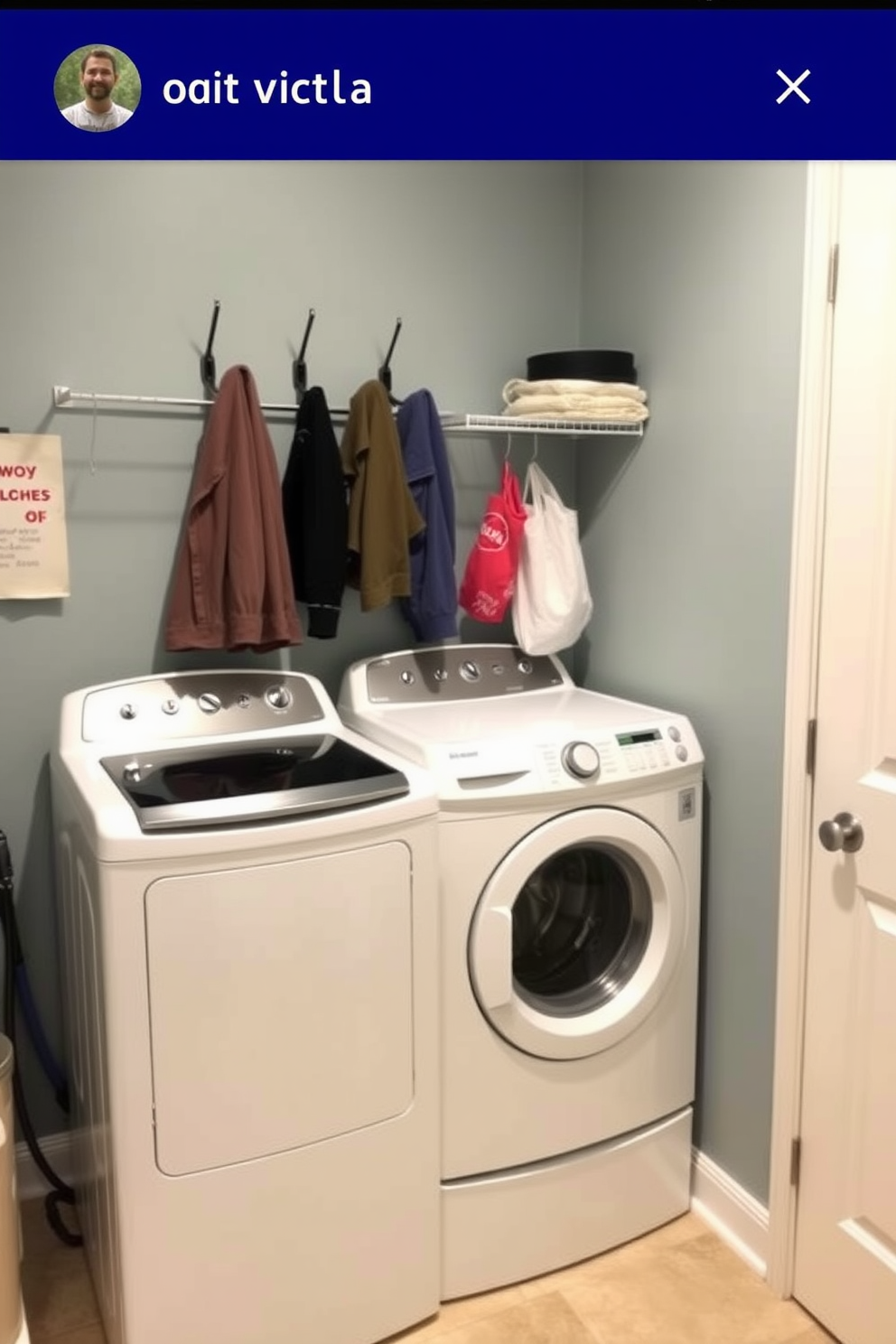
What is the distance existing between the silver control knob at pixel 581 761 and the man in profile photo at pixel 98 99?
4.11 feet

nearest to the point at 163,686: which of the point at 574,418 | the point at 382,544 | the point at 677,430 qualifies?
the point at 382,544

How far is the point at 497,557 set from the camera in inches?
93.8

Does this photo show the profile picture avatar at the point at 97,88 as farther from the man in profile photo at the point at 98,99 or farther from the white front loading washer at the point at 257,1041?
the white front loading washer at the point at 257,1041

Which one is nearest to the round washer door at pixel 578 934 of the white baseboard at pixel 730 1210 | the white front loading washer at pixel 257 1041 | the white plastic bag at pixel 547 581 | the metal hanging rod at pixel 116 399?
the white front loading washer at pixel 257 1041

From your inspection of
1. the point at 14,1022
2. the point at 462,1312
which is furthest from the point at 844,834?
the point at 14,1022

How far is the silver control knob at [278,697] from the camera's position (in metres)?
2.26

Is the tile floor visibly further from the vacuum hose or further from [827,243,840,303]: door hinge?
[827,243,840,303]: door hinge

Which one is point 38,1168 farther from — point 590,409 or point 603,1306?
point 590,409

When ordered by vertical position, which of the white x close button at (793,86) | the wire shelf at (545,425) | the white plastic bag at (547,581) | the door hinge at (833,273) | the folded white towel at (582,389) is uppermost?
the white x close button at (793,86)

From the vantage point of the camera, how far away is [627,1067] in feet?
7.01

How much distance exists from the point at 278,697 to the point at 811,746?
107cm

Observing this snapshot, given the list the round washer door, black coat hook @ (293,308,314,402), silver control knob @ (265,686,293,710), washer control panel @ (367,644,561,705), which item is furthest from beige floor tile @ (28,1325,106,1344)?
black coat hook @ (293,308,314,402)

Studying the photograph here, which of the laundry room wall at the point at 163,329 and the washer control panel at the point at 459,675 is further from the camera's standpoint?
the washer control panel at the point at 459,675

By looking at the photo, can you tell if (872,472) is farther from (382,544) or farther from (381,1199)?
(381,1199)
